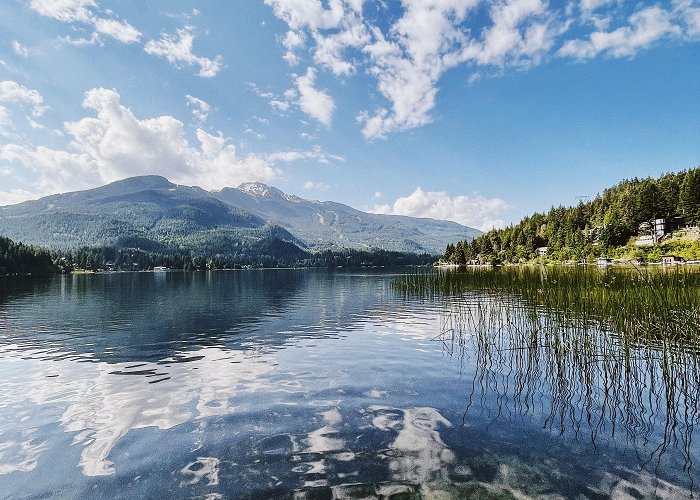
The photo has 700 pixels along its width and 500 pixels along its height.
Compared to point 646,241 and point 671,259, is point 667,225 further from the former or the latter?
point 671,259

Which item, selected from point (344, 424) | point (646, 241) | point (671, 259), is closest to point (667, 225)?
point (646, 241)

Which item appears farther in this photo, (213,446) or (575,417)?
(575,417)

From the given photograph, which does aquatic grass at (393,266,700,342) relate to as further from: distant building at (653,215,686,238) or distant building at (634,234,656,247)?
distant building at (653,215,686,238)

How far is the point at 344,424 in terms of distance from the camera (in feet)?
42.4

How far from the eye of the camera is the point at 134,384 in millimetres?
18016

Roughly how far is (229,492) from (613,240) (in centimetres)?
17653

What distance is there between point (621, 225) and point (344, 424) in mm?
176473

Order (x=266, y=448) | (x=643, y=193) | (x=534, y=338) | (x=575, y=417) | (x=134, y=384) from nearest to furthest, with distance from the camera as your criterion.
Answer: (x=266, y=448)
(x=575, y=417)
(x=134, y=384)
(x=534, y=338)
(x=643, y=193)

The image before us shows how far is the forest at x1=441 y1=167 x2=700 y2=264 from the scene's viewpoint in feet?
422

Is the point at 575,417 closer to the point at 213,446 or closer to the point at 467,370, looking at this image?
the point at 467,370

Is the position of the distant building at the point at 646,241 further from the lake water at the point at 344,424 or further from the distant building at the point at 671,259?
the lake water at the point at 344,424

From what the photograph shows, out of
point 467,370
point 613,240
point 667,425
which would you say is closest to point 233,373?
point 467,370

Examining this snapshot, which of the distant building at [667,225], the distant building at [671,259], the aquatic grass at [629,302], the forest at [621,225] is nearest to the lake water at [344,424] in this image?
the aquatic grass at [629,302]

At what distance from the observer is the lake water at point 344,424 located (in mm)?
9406
